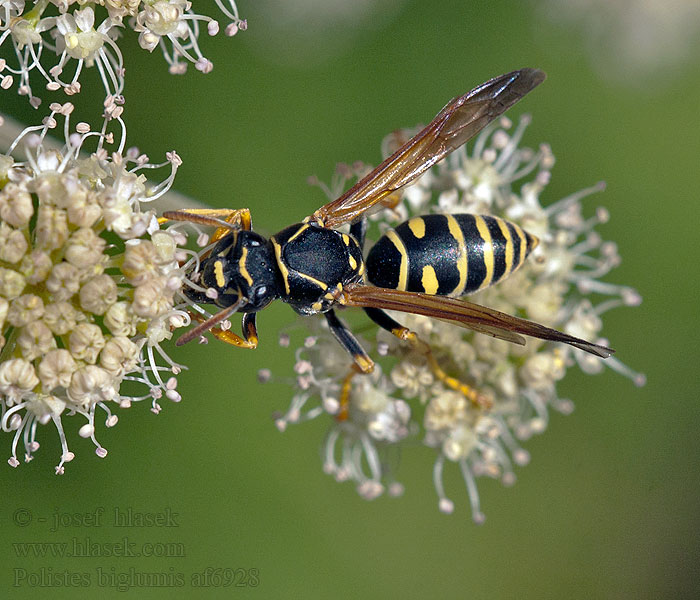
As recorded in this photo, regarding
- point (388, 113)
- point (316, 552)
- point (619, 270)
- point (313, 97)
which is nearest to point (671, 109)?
point (619, 270)

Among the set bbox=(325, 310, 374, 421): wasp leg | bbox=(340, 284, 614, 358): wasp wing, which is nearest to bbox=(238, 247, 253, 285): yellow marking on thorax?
bbox=(340, 284, 614, 358): wasp wing

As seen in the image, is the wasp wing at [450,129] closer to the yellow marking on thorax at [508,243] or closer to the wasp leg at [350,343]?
the yellow marking on thorax at [508,243]

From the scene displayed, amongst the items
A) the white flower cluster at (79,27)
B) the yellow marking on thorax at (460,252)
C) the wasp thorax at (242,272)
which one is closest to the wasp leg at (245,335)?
the wasp thorax at (242,272)

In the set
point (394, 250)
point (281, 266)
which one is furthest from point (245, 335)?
point (394, 250)

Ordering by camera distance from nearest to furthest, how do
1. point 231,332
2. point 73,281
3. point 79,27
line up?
point 73,281
point 79,27
point 231,332

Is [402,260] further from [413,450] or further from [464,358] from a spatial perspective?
[413,450]
